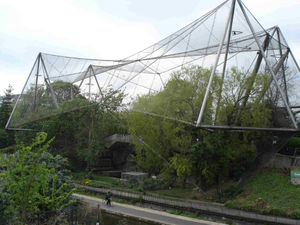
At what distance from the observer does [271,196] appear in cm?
1986

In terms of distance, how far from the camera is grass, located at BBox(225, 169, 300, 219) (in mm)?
17438

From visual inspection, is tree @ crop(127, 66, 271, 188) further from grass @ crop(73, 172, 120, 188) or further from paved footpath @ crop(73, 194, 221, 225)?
grass @ crop(73, 172, 120, 188)

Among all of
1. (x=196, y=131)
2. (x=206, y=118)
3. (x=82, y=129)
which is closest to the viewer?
(x=206, y=118)

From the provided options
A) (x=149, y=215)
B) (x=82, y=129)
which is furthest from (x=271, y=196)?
(x=82, y=129)

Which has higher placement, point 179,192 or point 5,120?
point 5,120

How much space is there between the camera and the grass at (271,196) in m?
17.4

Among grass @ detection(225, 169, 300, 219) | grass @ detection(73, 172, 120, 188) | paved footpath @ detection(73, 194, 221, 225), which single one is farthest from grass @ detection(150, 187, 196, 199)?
grass @ detection(73, 172, 120, 188)

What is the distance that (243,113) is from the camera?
20641mm

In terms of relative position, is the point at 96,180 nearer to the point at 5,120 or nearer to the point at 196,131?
the point at 196,131

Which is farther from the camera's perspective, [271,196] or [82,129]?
[82,129]

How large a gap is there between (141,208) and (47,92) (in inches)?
652

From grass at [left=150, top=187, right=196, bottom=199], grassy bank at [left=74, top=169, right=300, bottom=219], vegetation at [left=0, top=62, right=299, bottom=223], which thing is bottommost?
grass at [left=150, top=187, right=196, bottom=199]

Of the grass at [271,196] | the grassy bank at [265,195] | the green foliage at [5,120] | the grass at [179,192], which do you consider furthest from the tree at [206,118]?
the green foliage at [5,120]

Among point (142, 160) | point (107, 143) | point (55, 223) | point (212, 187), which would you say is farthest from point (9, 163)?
point (107, 143)
